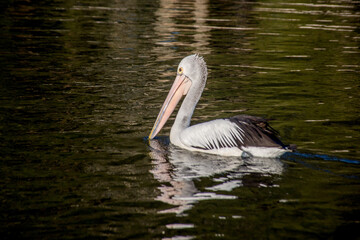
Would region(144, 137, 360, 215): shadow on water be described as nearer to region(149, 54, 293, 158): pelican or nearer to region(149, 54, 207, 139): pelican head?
region(149, 54, 293, 158): pelican

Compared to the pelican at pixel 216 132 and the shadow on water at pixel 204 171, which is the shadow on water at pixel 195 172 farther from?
the pelican at pixel 216 132

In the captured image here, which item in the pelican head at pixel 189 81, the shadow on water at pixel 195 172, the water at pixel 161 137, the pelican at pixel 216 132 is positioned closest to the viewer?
the water at pixel 161 137

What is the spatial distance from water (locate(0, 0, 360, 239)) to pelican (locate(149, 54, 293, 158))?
0.15 metres

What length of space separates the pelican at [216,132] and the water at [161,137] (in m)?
0.15

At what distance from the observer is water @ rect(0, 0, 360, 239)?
5207 mm

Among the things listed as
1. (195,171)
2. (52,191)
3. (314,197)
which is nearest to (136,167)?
(195,171)

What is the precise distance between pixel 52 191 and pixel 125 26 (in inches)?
551

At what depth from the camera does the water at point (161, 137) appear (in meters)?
5.21

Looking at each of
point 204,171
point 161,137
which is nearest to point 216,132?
point 204,171

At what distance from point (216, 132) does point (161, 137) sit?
1255 mm

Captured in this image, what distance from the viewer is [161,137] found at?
8.12 m

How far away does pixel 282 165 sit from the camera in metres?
6.71

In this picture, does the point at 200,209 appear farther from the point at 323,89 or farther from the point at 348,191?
the point at 323,89

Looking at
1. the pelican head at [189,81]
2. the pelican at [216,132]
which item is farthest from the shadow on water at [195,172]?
the pelican head at [189,81]
